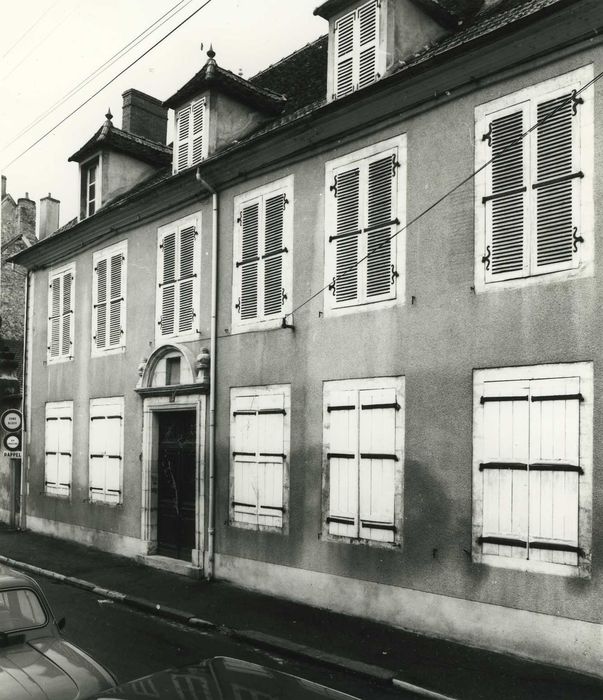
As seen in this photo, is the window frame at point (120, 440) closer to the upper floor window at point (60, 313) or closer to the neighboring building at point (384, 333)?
the neighboring building at point (384, 333)

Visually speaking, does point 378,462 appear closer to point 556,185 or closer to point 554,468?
point 554,468

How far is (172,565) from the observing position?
41.7 feet

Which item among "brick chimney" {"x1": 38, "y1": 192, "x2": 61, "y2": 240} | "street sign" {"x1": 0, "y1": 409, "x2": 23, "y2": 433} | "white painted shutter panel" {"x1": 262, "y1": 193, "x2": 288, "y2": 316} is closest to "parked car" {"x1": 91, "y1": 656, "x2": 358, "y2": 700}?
"white painted shutter panel" {"x1": 262, "y1": 193, "x2": 288, "y2": 316}

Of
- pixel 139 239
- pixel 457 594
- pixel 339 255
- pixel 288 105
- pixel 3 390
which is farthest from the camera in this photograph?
pixel 3 390

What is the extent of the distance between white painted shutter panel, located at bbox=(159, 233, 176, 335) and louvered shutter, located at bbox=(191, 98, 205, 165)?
1.53 m

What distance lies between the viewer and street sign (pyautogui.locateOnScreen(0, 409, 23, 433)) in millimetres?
17172

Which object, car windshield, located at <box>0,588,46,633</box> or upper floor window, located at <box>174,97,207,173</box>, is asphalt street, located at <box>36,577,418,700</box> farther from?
upper floor window, located at <box>174,97,207,173</box>

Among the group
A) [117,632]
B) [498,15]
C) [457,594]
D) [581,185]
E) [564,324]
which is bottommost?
[117,632]

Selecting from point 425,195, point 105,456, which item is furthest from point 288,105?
point 105,456

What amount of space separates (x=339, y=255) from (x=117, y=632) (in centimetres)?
582

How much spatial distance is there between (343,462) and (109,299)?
7.46 metres

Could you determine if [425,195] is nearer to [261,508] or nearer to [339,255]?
[339,255]

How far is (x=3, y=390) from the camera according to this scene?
66.8 feet

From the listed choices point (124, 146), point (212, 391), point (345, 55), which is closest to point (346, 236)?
point (345, 55)
